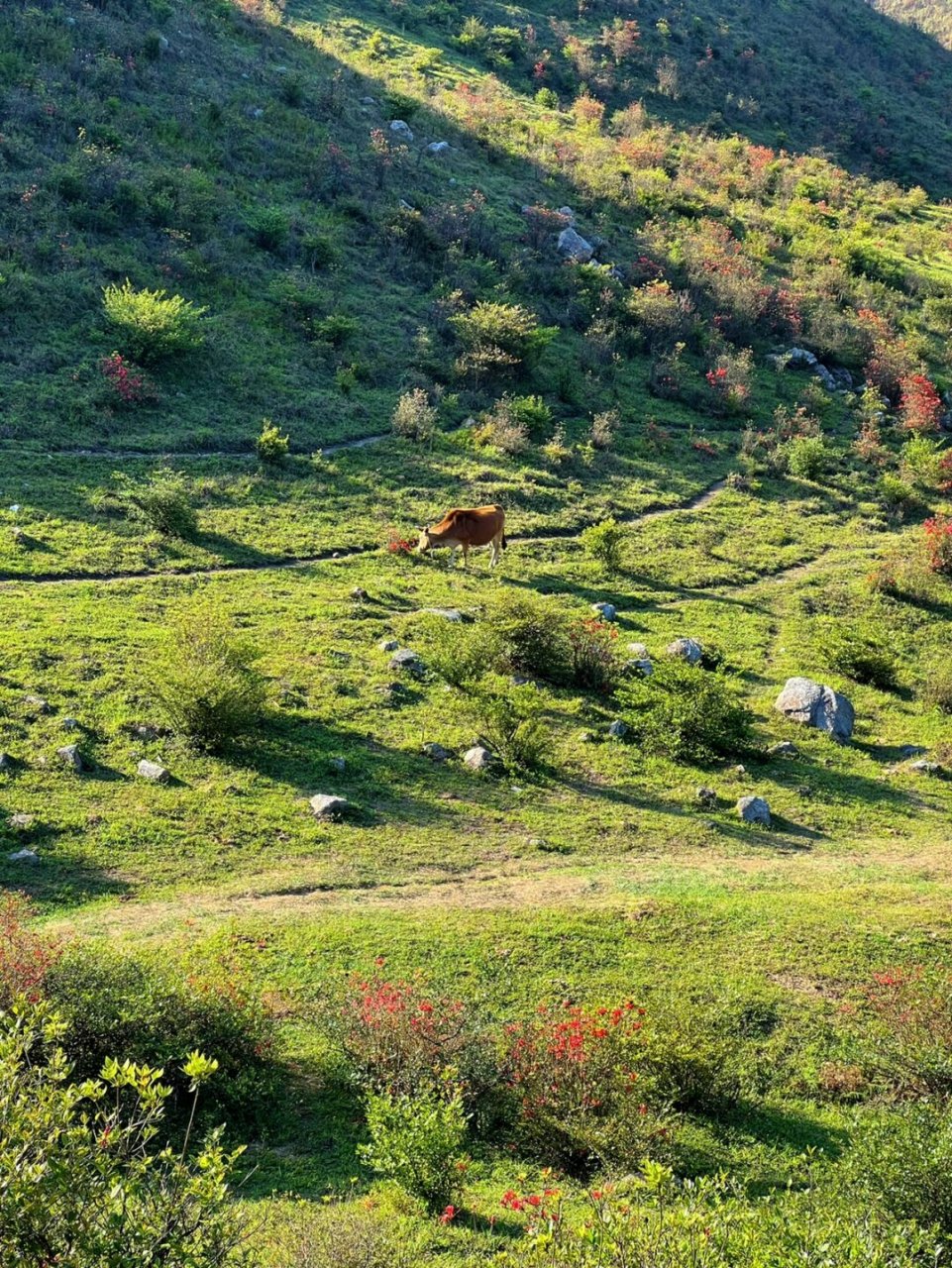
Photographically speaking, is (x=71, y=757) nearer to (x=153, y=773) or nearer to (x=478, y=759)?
(x=153, y=773)

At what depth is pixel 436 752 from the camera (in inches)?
627

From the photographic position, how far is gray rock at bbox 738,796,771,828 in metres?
15.5

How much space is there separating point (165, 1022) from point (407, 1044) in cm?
220

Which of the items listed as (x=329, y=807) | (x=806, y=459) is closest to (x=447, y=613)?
(x=329, y=807)

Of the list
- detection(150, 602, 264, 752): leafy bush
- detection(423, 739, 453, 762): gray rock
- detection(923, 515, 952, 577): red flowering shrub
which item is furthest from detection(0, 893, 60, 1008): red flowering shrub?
detection(923, 515, 952, 577): red flowering shrub

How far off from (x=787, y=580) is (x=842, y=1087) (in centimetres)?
1845

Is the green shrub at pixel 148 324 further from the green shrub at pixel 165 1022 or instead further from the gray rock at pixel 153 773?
the green shrub at pixel 165 1022

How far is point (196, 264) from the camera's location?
3294 cm

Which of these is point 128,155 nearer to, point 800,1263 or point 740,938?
point 740,938

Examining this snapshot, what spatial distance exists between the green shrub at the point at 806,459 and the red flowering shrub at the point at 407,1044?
92.0 feet

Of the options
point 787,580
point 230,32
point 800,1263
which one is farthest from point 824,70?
point 800,1263

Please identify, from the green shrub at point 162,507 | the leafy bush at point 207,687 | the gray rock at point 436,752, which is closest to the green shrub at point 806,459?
the green shrub at point 162,507

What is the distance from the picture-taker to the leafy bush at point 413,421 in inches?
1156

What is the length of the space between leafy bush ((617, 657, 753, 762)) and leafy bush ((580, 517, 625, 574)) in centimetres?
A: 716
